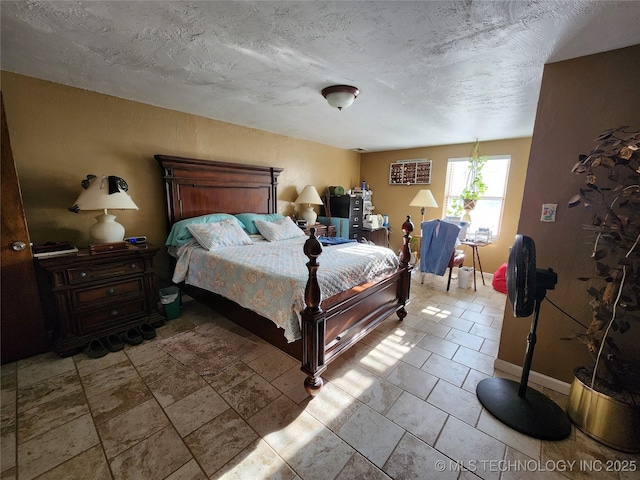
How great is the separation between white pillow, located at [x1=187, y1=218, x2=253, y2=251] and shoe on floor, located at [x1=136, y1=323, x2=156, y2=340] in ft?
3.03

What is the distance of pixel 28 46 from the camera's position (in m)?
1.72

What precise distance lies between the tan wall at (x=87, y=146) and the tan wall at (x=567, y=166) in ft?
11.1

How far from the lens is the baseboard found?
72.0 inches

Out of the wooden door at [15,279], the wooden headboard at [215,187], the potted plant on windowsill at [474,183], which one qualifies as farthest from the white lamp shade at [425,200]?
the wooden door at [15,279]

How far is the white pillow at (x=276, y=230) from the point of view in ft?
10.9

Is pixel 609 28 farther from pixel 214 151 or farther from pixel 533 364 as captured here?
pixel 214 151

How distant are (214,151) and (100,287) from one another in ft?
6.66

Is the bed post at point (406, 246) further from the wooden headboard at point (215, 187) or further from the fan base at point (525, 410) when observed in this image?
the wooden headboard at point (215, 187)

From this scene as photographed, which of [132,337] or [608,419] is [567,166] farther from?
[132,337]

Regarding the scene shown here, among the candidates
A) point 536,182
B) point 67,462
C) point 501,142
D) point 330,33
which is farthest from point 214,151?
point 501,142

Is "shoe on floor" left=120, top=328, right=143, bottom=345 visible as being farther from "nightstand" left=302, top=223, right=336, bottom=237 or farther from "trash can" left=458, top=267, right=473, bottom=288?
"trash can" left=458, top=267, right=473, bottom=288

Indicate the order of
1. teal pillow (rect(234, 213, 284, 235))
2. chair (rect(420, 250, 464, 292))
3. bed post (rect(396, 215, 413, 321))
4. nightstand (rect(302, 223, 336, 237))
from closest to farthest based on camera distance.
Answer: bed post (rect(396, 215, 413, 321))
teal pillow (rect(234, 213, 284, 235))
chair (rect(420, 250, 464, 292))
nightstand (rect(302, 223, 336, 237))

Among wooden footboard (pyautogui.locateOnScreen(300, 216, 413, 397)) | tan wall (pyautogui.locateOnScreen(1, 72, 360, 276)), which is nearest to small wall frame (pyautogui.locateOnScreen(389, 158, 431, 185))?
wooden footboard (pyautogui.locateOnScreen(300, 216, 413, 397))

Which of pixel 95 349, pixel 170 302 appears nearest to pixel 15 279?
pixel 95 349
